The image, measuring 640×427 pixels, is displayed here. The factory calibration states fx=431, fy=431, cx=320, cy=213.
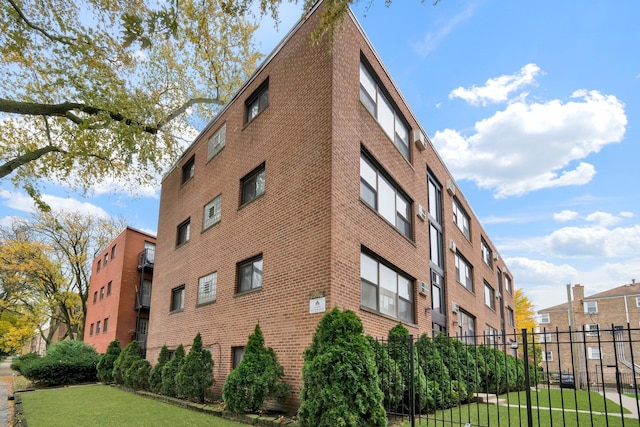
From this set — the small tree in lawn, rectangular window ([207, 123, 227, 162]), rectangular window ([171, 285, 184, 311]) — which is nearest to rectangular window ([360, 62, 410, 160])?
rectangular window ([207, 123, 227, 162])

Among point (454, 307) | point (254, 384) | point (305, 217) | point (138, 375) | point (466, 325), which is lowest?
point (138, 375)

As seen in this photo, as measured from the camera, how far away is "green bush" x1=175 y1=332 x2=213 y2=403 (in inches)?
431

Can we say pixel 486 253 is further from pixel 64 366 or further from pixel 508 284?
pixel 64 366

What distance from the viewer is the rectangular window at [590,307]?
43.0 m

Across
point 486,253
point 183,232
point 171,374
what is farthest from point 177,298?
point 486,253

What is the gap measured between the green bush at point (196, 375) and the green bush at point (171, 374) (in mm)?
760

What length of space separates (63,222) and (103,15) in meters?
25.6

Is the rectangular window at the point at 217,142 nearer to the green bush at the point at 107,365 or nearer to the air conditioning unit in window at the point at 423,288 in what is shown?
the air conditioning unit in window at the point at 423,288

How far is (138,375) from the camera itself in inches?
569

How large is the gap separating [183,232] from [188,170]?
104 inches

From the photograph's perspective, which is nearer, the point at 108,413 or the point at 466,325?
the point at 108,413

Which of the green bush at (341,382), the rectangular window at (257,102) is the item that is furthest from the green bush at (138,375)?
the green bush at (341,382)

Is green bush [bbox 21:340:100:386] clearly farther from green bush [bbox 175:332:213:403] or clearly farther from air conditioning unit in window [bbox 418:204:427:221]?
air conditioning unit in window [bbox 418:204:427:221]

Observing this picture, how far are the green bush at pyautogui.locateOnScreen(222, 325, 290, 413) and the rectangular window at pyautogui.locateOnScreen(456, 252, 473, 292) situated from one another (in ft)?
37.3
